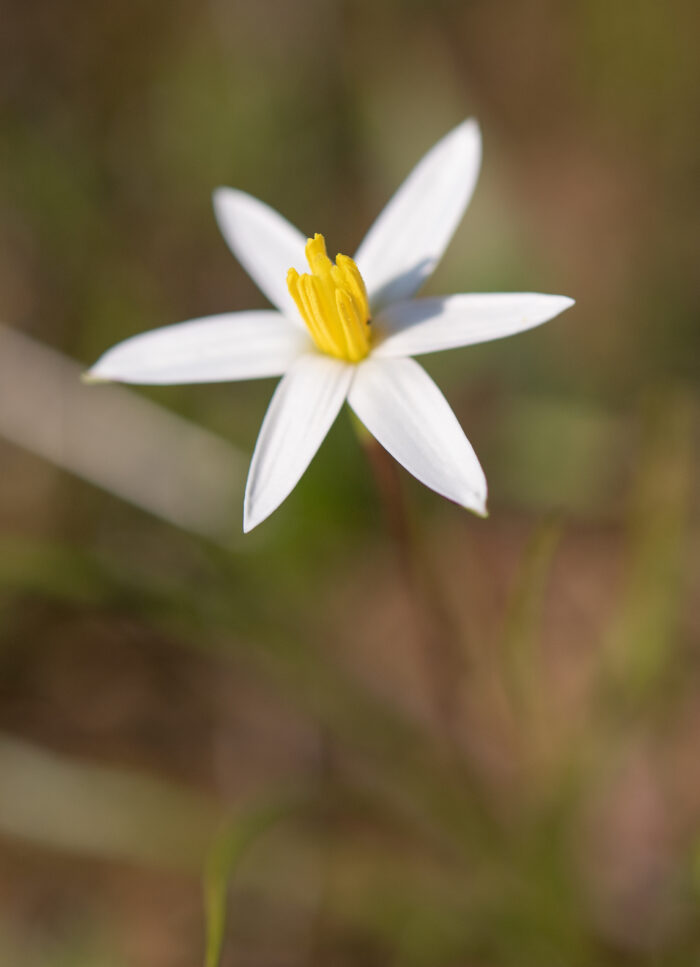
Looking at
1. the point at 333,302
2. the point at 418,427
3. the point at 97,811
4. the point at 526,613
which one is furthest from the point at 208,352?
the point at 97,811

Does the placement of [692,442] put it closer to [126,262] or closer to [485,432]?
[485,432]

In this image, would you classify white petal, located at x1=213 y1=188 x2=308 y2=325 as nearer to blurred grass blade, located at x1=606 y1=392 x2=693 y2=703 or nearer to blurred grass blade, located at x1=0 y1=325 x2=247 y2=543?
blurred grass blade, located at x1=606 y1=392 x2=693 y2=703

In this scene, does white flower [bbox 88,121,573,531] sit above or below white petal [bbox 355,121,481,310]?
below

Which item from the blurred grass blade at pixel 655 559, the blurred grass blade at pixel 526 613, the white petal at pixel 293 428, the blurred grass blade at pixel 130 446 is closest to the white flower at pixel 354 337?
the white petal at pixel 293 428

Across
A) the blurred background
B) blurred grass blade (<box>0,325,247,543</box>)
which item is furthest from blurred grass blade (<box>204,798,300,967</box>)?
blurred grass blade (<box>0,325,247,543</box>)

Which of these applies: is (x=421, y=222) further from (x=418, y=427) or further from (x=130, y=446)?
(x=130, y=446)

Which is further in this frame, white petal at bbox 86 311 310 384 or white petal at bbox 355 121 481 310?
white petal at bbox 355 121 481 310

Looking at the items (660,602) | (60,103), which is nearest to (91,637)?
(660,602)
